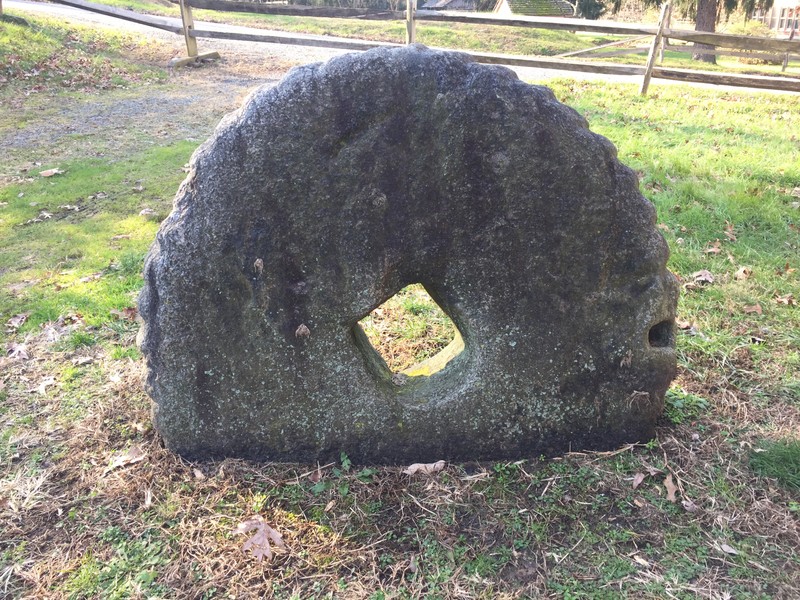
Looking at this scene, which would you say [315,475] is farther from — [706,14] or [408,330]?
[706,14]

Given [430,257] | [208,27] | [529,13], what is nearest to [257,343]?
[430,257]

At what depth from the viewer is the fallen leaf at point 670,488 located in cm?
287

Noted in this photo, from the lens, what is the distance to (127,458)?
10.2 ft

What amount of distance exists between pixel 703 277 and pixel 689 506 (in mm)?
2542

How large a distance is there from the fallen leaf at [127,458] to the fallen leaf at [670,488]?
260 cm

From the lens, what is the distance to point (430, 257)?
2744 mm

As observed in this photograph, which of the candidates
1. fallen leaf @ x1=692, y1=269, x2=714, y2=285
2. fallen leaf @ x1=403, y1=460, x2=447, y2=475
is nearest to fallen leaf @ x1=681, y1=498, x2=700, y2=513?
fallen leaf @ x1=403, y1=460, x2=447, y2=475

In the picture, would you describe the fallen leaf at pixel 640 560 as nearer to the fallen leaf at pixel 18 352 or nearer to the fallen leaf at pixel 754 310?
the fallen leaf at pixel 754 310

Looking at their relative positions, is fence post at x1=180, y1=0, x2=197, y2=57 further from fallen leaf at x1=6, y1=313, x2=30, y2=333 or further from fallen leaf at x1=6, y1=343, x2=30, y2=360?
fallen leaf at x1=6, y1=343, x2=30, y2=360

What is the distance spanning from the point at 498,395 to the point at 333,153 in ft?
4.53

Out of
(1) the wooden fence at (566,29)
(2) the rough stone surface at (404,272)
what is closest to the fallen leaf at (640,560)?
(2) the rough stone surface at (404,272)

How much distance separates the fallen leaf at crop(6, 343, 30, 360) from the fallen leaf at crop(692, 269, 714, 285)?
4.93m

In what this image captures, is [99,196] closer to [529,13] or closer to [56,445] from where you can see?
[56,445]

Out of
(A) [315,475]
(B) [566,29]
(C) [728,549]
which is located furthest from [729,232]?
(B) [566,29]
